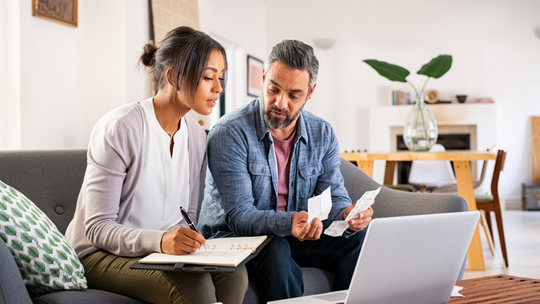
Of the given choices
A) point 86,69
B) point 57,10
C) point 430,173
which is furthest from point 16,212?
point 430,173

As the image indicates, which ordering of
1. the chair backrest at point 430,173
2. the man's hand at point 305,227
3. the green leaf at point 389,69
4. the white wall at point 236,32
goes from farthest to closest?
the white wall at point 236,32 < the chair backrest at point 430,173 < the green leaf at point 389,69 < the man's hand at point 305,227

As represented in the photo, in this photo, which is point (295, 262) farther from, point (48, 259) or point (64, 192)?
point (64, 192)

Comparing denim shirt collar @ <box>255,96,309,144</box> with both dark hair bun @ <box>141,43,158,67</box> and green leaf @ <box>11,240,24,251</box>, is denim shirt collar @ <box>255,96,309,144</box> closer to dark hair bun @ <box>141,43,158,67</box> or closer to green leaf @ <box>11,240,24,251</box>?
dark hair bun @ <box>141,43,158,67</box>

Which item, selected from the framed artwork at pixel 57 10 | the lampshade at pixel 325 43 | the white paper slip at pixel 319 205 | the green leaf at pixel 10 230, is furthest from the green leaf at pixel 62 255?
the lampshade at pixel 325 43

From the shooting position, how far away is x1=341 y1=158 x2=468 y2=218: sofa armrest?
1.93 metres

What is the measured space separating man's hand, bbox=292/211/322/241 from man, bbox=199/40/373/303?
0.05 m

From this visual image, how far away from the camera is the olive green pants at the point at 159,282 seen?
1.22 metres

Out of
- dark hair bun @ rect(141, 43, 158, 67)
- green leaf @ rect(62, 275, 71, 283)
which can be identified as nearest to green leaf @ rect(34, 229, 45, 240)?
green leaf @ rect(62, 275, 71, 283)

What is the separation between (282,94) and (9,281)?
101 centimetres

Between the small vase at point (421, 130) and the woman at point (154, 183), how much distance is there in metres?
2.34

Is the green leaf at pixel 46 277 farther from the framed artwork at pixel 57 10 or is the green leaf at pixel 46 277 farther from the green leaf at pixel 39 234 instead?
the framed artwork at pixel 57 10

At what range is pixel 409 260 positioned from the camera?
1.00m

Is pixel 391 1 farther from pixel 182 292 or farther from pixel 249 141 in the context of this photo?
pixel 182 292

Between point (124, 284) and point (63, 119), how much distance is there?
2506mm
